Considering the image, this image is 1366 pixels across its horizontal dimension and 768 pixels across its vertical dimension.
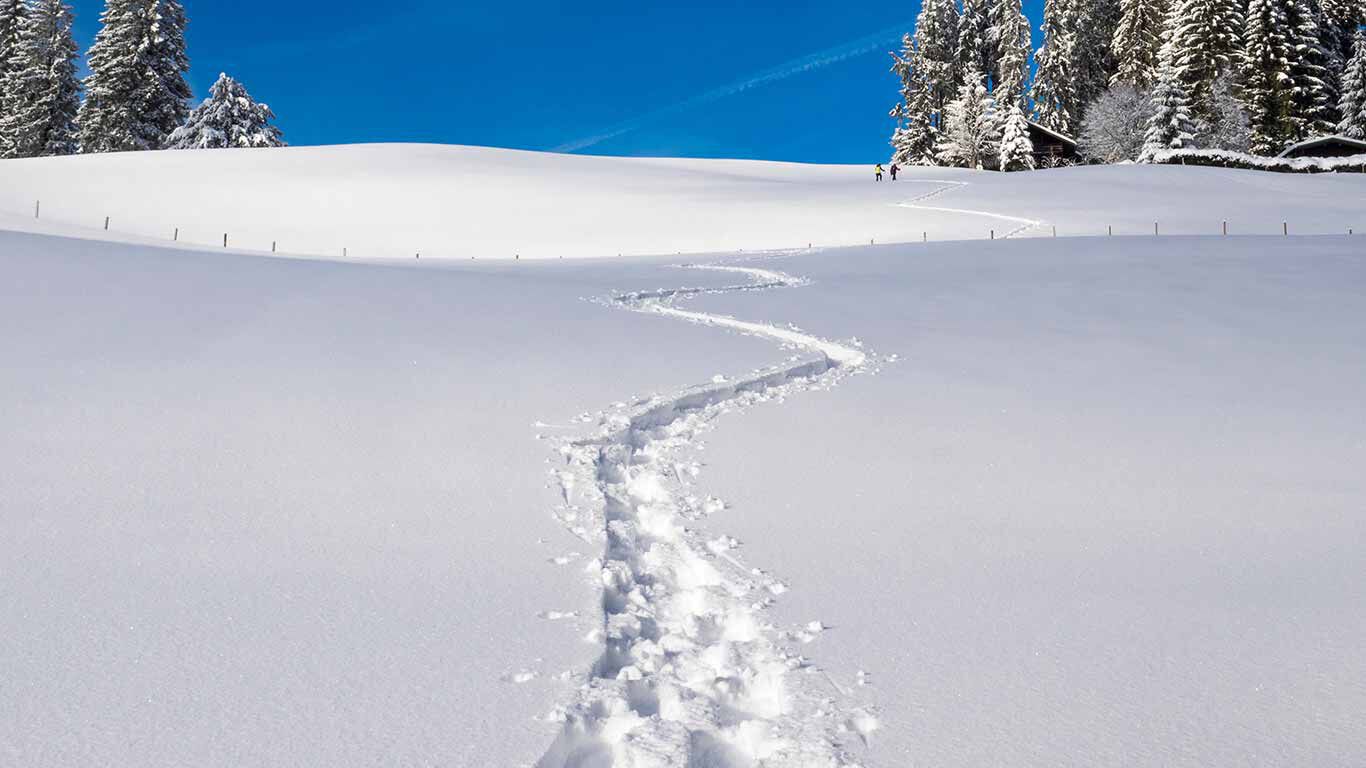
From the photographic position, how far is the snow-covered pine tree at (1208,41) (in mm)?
55281

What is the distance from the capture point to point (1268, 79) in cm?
5425

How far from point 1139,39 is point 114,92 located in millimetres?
65630

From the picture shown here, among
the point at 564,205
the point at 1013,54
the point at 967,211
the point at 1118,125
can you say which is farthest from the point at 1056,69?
the point at 564,205

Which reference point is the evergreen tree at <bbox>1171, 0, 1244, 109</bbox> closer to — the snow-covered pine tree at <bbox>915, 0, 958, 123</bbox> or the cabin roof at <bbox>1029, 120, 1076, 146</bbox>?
the cabin roof at <bbox>1029, 120, 1076, 146</bbox>

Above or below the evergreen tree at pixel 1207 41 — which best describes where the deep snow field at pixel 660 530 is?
below

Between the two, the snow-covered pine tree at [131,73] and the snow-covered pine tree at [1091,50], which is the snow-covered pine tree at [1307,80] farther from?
the snow-covered pine tree at [131,73]

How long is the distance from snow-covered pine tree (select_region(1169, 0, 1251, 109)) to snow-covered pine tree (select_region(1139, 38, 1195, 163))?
358 centimetres

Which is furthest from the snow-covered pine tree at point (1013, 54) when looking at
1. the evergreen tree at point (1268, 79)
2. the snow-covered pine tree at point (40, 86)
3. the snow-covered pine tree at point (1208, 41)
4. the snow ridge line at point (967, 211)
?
the snow-covered pine tree at point (40, 86)

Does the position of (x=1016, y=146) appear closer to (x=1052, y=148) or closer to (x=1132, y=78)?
(x=1052, y=148)

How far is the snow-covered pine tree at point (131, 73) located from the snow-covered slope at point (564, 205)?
42.9 feet

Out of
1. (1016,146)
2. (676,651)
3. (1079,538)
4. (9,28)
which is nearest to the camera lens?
(676,651)

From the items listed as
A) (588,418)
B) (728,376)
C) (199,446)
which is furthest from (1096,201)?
(199,446)

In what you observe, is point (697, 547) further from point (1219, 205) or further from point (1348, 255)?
point (1219, 205)

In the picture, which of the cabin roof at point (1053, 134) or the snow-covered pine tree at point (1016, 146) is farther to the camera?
the cabin roof at point (1053, 134)
